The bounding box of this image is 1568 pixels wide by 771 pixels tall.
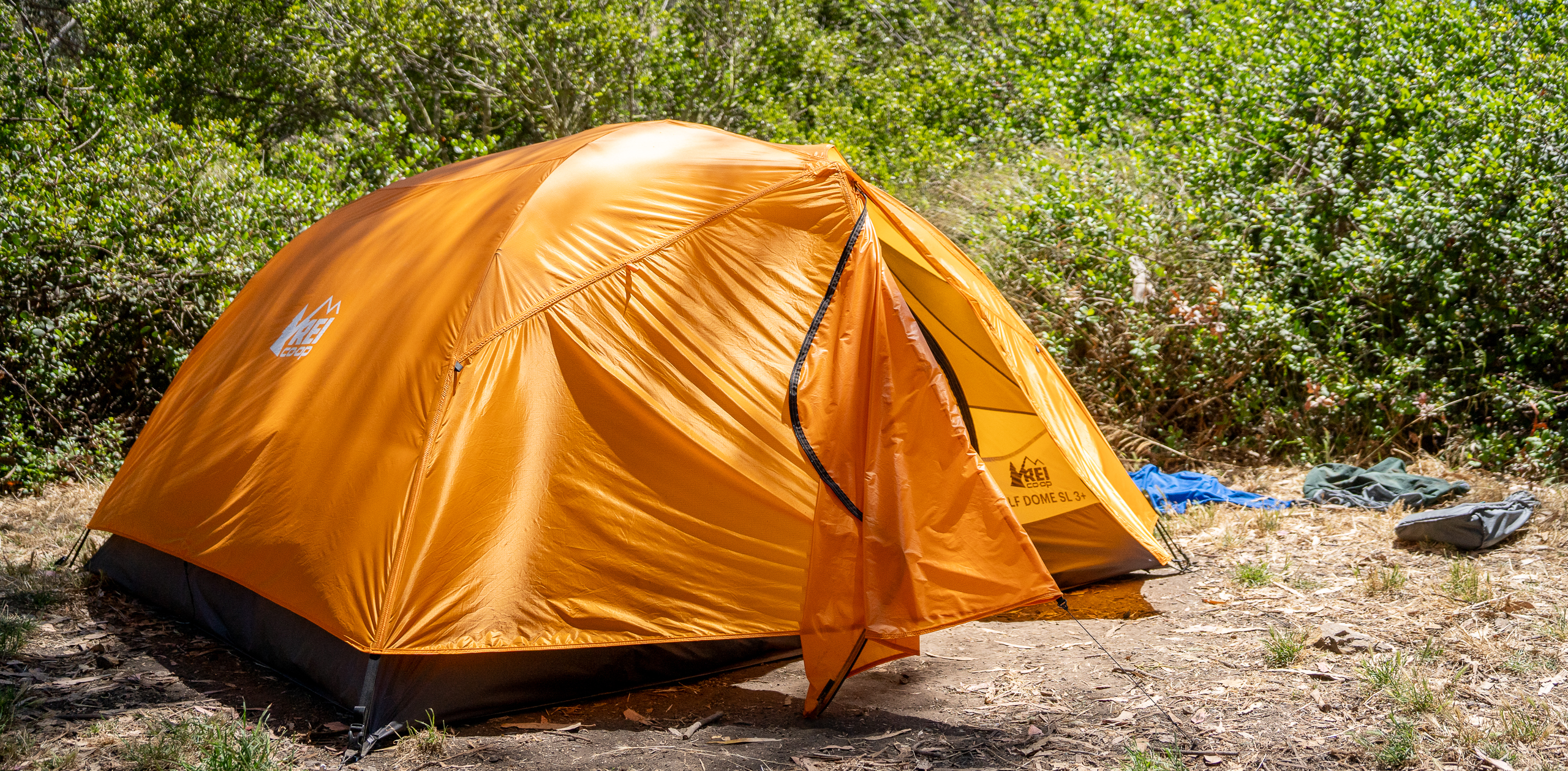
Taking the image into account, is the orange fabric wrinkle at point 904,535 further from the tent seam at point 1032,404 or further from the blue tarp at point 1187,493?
the blue tarp at point 1187,493

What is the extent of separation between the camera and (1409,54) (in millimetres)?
7238

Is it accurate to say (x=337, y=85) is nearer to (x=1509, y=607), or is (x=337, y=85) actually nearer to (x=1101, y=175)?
(x=1101, y=175)

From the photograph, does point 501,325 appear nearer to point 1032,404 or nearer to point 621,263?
point 621,263

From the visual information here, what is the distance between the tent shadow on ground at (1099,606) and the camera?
4.33 metres

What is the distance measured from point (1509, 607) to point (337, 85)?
12.5 m

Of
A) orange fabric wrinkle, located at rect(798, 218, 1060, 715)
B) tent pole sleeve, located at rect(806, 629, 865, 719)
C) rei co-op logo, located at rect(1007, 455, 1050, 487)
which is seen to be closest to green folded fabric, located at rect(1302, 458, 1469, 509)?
rei co-op logo, located at rect(1007, 455, 1050, 487)

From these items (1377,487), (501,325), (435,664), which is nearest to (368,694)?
(435,664)

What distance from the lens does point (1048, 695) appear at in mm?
3467

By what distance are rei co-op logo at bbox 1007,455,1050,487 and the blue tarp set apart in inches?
55.4

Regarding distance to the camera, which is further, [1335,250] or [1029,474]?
[1335,250]

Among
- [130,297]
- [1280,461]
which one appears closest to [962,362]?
[1280,461]

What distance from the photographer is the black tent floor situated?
3.11 m

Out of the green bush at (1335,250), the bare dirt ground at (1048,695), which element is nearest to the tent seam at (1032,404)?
the bare dirt ground at (1048,695)

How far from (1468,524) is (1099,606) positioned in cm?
193
